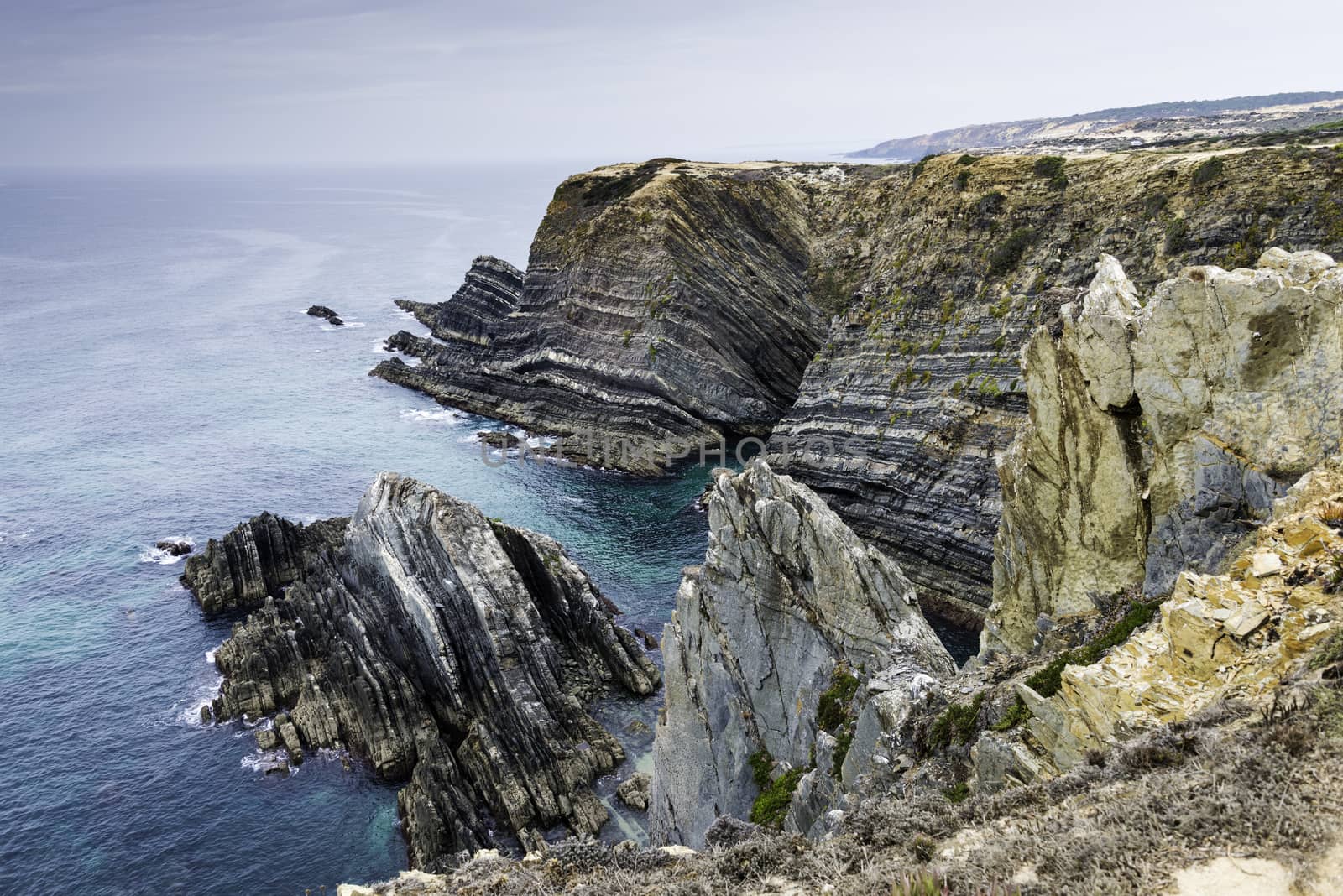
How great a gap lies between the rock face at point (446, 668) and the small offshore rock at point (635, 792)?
3.69 ft

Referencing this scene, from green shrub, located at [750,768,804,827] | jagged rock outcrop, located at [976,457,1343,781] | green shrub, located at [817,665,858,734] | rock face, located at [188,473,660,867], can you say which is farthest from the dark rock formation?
jagged rock outcrop, located at [976,457,1343,781]

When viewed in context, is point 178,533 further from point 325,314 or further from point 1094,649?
point 325,314

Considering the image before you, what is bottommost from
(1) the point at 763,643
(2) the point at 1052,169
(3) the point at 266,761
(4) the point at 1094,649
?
(3) the point at 266,761

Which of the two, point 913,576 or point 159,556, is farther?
point 159,556

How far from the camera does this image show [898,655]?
65.8ft

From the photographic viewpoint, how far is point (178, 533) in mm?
59188

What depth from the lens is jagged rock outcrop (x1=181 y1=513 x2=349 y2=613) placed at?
49.9m

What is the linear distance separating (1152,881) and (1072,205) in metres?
56.3

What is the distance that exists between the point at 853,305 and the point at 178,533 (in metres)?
51.5

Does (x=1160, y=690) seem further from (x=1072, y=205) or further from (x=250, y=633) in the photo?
(x=1072, y=205)

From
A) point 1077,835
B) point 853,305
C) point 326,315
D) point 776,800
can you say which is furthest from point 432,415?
point 1077,835

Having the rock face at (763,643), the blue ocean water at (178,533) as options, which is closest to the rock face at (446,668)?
the blue ocean water at (178,533)

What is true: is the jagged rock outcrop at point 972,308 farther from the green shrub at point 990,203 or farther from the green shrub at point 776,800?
the green shrub at point 776,800

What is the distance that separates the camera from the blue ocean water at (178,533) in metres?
32.6
